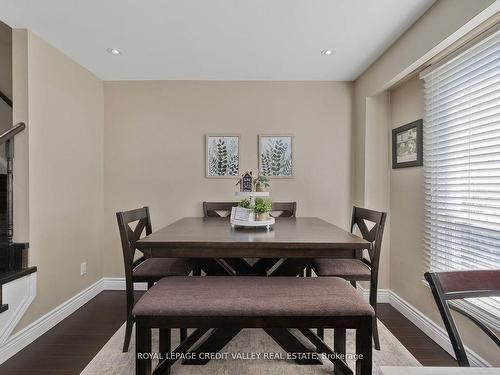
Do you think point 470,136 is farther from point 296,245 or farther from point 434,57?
point 296,245

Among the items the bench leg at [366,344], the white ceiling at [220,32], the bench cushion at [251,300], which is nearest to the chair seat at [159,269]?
the bench cushion at [251,300]

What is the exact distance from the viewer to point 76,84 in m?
2.64

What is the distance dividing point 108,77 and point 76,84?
16.3 inches

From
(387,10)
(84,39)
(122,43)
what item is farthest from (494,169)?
(84,39)

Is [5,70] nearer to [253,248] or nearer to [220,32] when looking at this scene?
[220,32]

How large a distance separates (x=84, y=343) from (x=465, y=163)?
3081 mm

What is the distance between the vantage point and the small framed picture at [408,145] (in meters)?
2.29

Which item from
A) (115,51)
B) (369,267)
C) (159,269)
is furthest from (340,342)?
(115,51)

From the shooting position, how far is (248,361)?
5.93ft

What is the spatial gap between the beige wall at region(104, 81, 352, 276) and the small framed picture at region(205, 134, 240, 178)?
2.6 inches

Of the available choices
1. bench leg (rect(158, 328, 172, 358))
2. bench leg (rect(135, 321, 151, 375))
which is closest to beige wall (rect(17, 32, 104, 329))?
bench leg (rect(158, 328, 172, 358))

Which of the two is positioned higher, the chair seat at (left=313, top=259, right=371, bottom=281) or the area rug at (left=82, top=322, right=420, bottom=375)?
the chair seat at (left=313, top=259, right=371, bottom=281)

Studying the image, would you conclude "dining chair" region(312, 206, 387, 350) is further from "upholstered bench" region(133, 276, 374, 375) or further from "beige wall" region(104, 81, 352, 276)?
"beige wall" region(104, 81, 352, 276)

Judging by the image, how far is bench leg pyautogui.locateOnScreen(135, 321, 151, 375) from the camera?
122 centimetres
